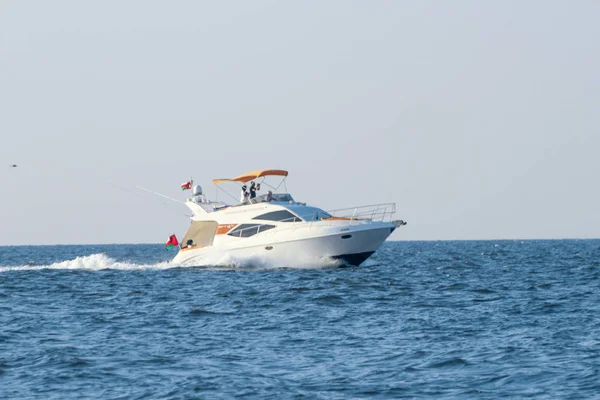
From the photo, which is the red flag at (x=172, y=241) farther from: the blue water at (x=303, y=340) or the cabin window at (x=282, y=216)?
the blue water at (x=303, y=340)

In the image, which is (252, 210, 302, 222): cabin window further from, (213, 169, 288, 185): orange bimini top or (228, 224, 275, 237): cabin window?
(213, 169, 288, 185): orange bimini top

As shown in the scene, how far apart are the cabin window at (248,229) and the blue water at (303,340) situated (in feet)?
19.9

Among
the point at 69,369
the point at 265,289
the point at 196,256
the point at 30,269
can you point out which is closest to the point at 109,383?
the point at 69,369

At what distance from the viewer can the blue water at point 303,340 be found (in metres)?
15.2

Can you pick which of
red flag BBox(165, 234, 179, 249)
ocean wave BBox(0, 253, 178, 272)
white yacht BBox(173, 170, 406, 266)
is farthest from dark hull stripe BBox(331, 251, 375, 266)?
ocean wave BBox(0, 253, 178, 272)

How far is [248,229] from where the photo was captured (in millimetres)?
40844

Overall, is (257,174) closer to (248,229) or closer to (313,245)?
(248,229)

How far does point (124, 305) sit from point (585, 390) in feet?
54.7

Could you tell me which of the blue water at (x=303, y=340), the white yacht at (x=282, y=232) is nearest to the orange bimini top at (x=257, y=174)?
the white yacht at (x=282, y=232)

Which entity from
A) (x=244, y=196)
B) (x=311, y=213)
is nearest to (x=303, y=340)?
(x=311, y=213)

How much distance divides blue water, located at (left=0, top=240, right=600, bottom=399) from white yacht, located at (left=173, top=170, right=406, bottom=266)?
4734 millimetres

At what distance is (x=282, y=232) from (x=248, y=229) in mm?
2036

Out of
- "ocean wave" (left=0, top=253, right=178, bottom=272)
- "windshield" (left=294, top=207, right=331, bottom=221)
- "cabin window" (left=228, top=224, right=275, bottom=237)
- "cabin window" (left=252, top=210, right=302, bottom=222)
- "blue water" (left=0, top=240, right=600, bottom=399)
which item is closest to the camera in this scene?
"blue water" (left=0, top=240, right=600, bottom=399)

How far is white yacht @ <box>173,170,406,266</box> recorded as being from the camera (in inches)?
1540
